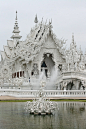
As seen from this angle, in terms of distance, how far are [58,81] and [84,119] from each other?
2010cm

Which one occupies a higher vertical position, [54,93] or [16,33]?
[16,33]

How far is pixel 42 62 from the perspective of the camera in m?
40.2

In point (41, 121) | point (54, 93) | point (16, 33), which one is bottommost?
point (54, 93)

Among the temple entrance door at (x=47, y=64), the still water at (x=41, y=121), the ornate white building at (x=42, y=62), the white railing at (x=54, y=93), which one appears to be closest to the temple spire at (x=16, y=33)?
the ornate white building at (x=42, y=62)

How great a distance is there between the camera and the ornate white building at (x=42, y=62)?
35.7 meters

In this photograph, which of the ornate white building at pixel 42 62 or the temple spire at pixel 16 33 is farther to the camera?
the temple spire at pixel 16 33

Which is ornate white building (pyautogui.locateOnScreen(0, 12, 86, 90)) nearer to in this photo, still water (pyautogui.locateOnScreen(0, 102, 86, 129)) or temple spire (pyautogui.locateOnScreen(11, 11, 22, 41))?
temple spire (pyautogui.locateOnScreen(11, 11, 22, 41))

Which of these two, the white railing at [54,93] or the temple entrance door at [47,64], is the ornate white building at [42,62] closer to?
the temple entrance door at [47,64]

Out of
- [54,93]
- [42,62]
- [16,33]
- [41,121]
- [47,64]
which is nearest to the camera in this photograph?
[41,121]

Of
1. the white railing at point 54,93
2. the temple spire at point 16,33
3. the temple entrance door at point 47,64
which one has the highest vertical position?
the temple spire at point 16,33

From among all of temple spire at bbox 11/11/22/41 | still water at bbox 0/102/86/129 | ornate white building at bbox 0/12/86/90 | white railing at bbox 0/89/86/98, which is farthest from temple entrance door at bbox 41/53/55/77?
still water at bbox 0/102/86/129

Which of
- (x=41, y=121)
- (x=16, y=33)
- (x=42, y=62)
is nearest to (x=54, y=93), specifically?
(x=42, y=62)

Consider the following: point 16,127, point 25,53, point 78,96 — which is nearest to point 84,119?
point 16,127

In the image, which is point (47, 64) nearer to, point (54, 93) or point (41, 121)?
point (54, 93)
